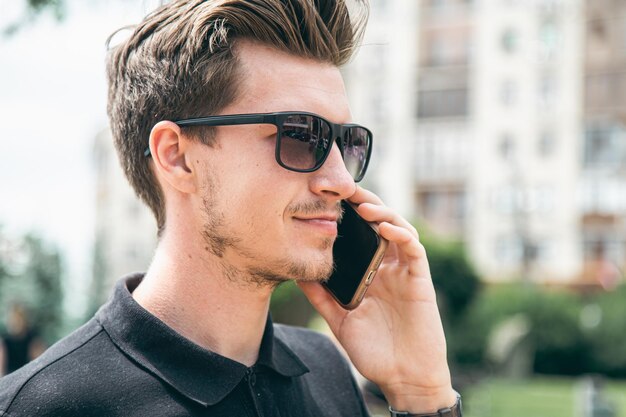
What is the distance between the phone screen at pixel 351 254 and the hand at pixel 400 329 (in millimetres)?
38

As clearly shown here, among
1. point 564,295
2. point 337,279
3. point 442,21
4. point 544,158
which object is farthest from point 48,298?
point 442,21

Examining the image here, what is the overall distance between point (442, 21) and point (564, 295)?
75.8 feet

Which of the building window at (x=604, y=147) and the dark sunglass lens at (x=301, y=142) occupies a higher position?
the dark sunglass lens at (x=301, y=142)

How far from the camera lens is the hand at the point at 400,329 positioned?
2572 mm

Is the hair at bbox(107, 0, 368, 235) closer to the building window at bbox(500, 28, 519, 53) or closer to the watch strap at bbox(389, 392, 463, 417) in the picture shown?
the watch strap at bbox(389, 392, 463, 417)

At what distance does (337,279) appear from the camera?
267cm

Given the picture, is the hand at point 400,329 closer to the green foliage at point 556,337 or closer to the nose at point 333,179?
the nose at point 333,179

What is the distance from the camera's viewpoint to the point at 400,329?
2.64m

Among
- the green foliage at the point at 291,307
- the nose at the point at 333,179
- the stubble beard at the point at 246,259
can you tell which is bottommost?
the green foliage at the point at 291,307

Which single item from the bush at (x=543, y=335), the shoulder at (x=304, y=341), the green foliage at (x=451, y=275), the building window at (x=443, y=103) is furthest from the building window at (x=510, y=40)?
the shoulder at (x=304, y=341)

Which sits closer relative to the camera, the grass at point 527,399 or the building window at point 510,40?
the grass at point 527,399

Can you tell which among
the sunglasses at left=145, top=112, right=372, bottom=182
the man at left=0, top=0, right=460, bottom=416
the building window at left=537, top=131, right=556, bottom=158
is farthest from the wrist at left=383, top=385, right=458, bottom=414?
the building window at left=537, top=131, right=556, bottom=158

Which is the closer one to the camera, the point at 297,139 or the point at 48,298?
the point at 297,139

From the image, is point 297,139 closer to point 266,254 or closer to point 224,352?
point 266,254
